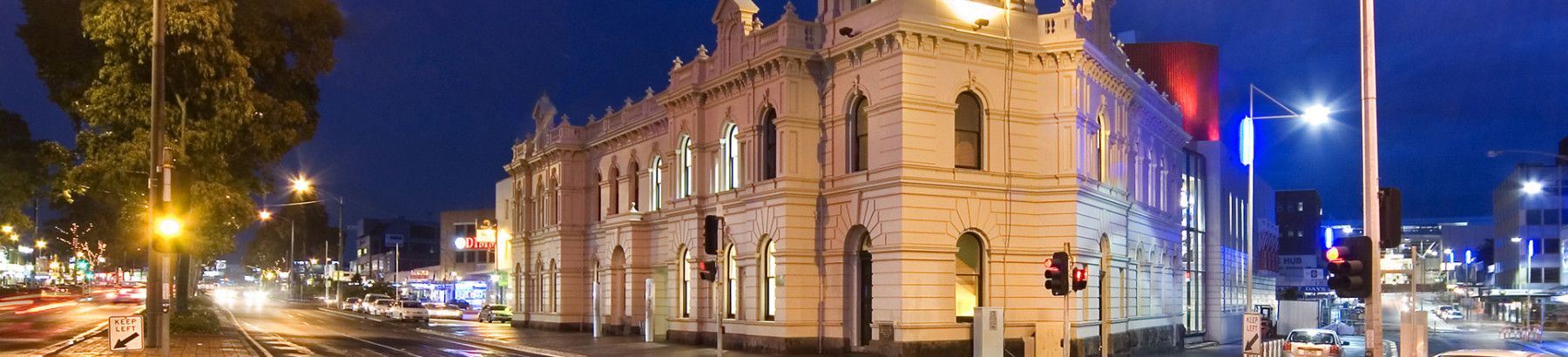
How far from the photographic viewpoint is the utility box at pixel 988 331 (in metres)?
30.8

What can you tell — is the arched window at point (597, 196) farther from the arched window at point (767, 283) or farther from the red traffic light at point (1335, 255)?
the red traffic light at point (1335, 255)

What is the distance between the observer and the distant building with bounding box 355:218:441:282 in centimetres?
14838

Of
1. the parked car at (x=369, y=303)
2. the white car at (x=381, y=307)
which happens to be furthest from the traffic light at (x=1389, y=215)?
the parked car at (x=369, y=303)

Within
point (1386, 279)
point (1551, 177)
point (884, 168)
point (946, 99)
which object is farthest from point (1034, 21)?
point (1386, 279)

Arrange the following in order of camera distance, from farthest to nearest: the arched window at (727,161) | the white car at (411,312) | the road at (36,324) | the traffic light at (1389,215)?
the white car at (411,312) → the arched window at (727,161) → the road at (36,324) → the traffic light at (1389,215)

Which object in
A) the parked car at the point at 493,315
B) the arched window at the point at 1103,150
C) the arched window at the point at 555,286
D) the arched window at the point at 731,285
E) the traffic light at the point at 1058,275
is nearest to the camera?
the traffic light at the point at 1058,275

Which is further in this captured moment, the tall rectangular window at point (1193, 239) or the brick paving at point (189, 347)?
the tall rectangular window at point (1193, 239)

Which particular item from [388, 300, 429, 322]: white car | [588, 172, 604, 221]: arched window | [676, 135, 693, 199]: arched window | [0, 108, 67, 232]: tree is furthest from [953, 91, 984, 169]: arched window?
[388, 300, 429, 322]: white car

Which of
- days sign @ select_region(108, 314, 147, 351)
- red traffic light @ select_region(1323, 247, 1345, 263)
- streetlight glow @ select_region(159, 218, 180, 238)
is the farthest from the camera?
streetlight glow @ select_region(159, 218, 180, 238)

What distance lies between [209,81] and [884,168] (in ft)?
60.5

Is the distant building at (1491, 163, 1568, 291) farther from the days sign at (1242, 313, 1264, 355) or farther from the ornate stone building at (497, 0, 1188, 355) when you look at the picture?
the days sign at (1242, 313, 1264, 355)

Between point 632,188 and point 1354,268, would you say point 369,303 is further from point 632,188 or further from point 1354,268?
point 1354,268

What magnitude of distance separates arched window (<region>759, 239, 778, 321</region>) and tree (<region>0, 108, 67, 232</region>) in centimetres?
3010

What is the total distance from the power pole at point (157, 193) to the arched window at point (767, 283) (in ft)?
49.7
